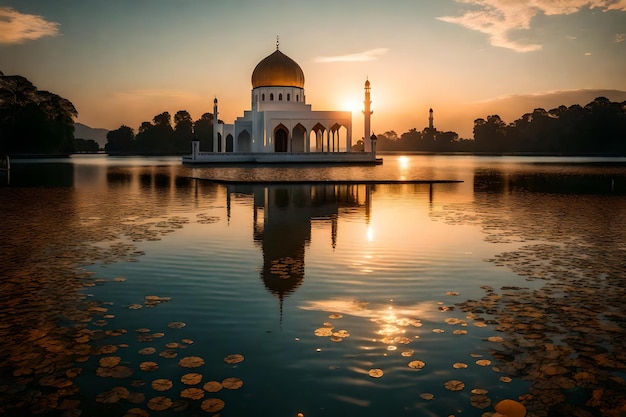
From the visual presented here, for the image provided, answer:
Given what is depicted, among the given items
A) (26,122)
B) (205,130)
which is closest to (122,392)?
(26,122)

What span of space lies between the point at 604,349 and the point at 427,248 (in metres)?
5.95

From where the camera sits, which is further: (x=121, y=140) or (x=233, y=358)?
(x=121, y=140)

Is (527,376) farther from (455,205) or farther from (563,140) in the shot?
(563,140)

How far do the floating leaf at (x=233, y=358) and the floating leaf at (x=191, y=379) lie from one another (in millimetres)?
405

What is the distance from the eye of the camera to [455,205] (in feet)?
68.0

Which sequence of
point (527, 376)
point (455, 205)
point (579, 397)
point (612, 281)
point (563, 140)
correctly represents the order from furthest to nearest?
point (563, 140), point (455, 205), point (612, 281), point (527, 376), point (579, 397)

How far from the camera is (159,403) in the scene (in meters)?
4.72

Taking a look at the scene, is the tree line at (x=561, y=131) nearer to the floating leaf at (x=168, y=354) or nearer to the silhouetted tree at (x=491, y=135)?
the silhouetted tree at (x=491, y=135)

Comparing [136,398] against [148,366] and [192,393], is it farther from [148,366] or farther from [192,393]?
[148,366]

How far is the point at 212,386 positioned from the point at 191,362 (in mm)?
605

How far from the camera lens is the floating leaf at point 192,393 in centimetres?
483

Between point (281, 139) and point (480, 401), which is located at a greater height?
point (281, 139)

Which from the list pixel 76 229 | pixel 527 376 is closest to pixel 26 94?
pixel 76 229

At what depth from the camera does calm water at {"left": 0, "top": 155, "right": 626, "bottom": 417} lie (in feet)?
16.1
